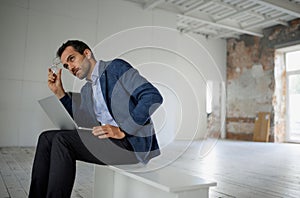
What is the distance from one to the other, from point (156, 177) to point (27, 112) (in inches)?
183

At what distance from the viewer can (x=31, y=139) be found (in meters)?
5.12

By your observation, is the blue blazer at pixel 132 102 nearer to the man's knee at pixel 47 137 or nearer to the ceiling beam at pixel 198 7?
the man's knee at pixel 47 137

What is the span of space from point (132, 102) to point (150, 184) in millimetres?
354

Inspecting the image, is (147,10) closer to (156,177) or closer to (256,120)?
(256,120)

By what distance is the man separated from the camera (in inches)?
43.6

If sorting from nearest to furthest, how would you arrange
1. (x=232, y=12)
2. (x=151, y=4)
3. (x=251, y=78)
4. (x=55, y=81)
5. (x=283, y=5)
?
(x=55, y=81), (x=283, y=5), (x=151, y=4), (x=232, y=12), (x=251, y=78)

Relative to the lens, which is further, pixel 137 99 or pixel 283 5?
pixel 283 5

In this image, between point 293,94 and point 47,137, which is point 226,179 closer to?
point 47,137

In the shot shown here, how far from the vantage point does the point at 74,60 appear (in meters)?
1.31

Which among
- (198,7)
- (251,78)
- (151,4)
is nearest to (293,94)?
(251,78)

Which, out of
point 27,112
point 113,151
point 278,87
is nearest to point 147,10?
point 27,112

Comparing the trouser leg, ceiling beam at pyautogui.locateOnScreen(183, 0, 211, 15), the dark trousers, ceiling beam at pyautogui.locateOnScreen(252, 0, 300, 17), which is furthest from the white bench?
ceiling beam at pyautogui.locateOnScreen(183, 0, 211, 15)

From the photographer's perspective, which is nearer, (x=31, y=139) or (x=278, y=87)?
(x=31, y=139)

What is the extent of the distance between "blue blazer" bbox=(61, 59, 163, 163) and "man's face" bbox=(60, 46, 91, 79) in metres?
0.09
